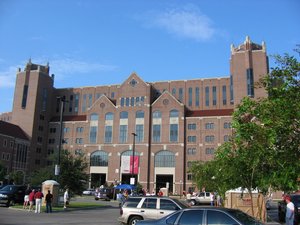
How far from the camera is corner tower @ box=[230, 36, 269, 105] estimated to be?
9000 centimetres

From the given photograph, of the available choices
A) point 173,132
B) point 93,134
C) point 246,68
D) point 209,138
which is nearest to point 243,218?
point 209,138

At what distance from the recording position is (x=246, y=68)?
299ft

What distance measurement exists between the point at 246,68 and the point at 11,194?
70729mm

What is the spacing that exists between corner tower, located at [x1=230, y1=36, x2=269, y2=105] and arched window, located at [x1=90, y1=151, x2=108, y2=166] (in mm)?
35574

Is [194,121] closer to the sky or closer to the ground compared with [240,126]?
closer to the sky

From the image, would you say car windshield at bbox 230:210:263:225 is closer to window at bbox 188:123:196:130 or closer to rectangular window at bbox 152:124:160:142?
window at bbox 188:123:196:130

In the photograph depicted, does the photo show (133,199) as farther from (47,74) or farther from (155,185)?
(47,74)

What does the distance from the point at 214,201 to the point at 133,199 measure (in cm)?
2089

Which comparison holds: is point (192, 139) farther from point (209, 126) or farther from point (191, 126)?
point (209, 126)

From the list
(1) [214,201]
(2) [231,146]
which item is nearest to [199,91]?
(1) [214,201]

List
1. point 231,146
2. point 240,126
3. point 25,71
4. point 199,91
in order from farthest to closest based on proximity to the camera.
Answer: point 25,71
point 199,91
point 231,146
point 240,126

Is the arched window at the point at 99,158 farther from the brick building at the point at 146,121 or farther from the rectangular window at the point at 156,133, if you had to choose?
the rectangular window at the point at 156,133

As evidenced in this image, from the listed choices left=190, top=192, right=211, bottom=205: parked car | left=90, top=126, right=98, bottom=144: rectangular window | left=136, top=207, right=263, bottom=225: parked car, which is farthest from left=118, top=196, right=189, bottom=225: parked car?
left=90, top=126, right=98, bottom=144: rectangular window

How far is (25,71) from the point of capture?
108812mm
